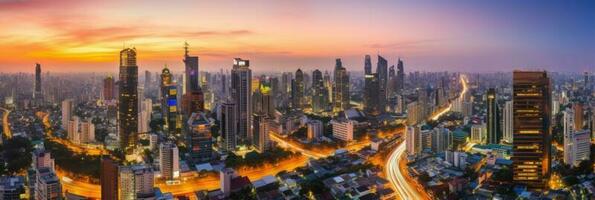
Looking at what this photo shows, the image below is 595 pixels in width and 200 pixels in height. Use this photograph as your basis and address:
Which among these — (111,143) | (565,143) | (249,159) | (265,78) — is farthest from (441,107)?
(111,143)

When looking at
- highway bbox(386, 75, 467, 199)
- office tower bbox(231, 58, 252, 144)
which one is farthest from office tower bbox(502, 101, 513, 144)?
office tower bbox(231, 58, 252, 144)

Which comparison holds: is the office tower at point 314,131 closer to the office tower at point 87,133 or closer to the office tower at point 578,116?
the office tower at point 87,133

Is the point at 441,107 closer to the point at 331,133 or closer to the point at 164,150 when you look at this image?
the point at 331,133

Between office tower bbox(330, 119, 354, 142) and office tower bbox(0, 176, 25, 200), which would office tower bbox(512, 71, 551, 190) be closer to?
office tower bbox(330, 119, 354, 142)

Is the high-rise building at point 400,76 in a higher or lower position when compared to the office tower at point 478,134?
higher

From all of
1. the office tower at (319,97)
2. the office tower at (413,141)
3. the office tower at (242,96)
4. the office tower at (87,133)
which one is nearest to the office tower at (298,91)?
the office tower at (319,97)

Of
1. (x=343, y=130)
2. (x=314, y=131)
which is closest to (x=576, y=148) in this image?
(x=343, y=130)
